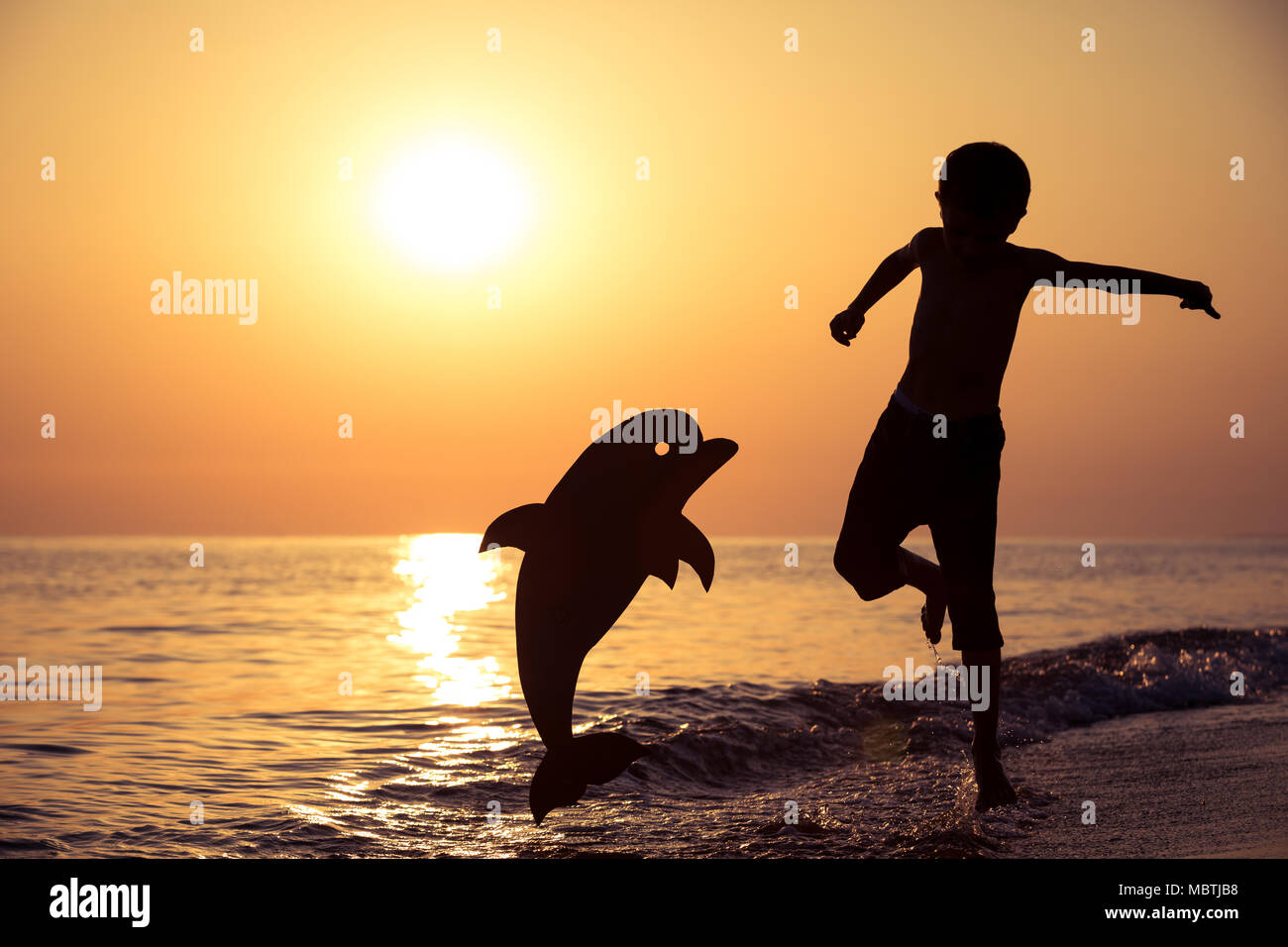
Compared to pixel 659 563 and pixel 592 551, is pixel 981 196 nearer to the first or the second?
pixel 659 563

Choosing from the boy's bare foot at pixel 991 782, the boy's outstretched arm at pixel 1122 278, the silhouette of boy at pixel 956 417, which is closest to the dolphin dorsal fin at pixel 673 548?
the silhouette of boy at pixel 956 417

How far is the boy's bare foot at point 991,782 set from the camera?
16.1 feet

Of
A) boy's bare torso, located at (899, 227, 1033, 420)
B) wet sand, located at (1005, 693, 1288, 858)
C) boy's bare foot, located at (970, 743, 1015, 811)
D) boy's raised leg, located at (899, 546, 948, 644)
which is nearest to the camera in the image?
boy's bare torso, located at (899, 227, 1033, 420)

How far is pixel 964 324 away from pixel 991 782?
6.92 ft

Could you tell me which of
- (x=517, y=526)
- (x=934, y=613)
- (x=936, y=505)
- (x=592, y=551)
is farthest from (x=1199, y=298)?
(x=517, y=526)

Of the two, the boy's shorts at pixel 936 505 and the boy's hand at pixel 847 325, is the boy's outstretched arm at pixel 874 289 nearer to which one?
the boy's hand at pixel 847 325

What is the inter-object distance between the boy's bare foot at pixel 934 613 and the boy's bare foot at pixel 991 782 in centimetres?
62

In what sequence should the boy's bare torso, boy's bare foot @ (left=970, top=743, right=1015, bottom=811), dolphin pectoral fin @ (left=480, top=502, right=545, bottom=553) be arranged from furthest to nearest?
boy's bare foot @ (left=970, top=743, right=1015, bottom=811), the boy's bare torso, dolphin pectoral fin @ (left=480, top=502, right=545, bottom=553)

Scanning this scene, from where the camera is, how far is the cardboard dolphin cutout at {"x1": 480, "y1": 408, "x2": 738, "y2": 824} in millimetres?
4289

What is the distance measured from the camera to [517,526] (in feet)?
14.0

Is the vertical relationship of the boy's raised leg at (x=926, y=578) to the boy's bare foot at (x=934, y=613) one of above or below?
above

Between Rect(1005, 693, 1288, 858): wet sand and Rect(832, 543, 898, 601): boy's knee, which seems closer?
Rect(832, 543, 898, 601): boy's knee

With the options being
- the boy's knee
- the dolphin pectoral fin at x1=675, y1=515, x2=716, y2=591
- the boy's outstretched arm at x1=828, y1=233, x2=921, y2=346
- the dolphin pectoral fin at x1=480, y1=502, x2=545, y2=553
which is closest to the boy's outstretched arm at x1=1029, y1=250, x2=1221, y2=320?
the boy's outstretched arm at x1=828, y1=233, x2=921, y2=346

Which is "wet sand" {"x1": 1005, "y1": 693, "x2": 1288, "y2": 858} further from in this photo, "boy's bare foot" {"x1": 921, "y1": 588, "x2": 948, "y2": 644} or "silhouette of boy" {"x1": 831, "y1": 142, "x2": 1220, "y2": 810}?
"silhouette of boy" {"x1": 831, "y1": 142, "x2": 1220, "y2": 810}
